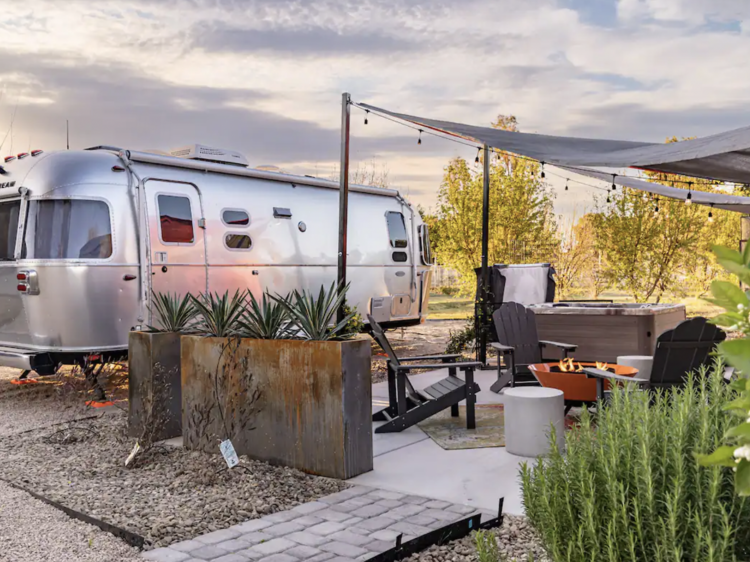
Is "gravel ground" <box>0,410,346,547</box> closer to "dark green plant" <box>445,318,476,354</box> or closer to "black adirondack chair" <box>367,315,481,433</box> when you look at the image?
"black adirondack chair" <box>367,315,481,433</box>

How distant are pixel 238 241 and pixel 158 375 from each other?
3257 millimetres

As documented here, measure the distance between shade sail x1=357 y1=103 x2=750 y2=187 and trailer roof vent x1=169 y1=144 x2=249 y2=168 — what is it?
2.26m

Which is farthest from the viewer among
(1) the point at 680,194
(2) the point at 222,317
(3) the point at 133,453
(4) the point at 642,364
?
(1) the point at 680,194

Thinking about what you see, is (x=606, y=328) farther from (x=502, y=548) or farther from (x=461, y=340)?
(x=502, y=548)

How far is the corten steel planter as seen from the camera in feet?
18.6

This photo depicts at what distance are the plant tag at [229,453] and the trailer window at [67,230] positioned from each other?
137 inches

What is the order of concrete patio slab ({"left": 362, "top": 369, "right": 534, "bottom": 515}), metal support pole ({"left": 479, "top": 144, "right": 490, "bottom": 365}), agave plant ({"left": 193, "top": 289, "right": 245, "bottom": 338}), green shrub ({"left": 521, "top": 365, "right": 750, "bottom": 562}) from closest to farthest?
green shrub ({"left": 521, "top": 365, "right": 750, "bottom": 562})
concrete patio slab ({"left": 362, "top": 369, "right": 534, "bottom": 515})
agave plant ({"left": 193, "top": 289, "right": 245, "bottom": 338})
metal support pole ({"left": 479, "top": 144, "right": 490, "bottom": 365})

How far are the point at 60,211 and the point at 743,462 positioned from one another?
7.25 meters

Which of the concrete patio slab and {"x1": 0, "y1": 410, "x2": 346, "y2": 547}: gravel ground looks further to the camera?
the concrete patio slab

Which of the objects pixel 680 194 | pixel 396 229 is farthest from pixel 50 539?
pixel 680 194

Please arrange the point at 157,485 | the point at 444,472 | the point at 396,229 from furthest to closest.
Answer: the point at 396,229 → the point at 444,472 → the point at 157,485

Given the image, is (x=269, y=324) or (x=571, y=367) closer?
(x=269, y=324)

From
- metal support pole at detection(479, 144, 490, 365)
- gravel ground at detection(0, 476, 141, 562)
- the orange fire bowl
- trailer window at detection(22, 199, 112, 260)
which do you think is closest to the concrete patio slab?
the orange fire bowl

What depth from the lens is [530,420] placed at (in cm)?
511
